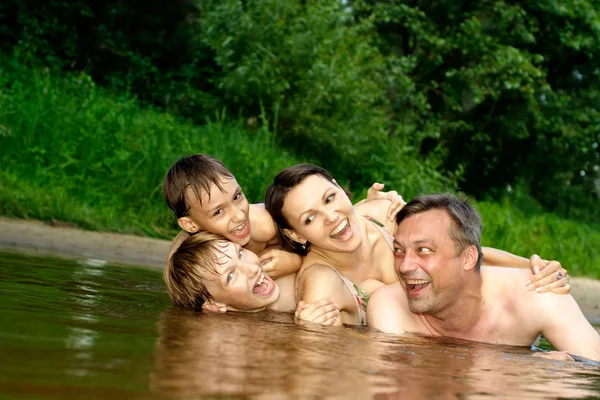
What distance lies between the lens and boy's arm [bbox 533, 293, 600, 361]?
15.0ft

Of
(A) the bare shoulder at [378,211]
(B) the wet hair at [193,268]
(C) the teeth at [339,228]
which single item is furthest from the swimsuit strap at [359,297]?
(A) the bare shoulder at [378,211]

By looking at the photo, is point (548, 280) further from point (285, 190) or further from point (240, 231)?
point (240, 231)

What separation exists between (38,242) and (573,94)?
17.6 m

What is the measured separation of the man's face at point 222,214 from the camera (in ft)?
18.4

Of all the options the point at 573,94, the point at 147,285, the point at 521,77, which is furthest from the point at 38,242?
the point at 573,94

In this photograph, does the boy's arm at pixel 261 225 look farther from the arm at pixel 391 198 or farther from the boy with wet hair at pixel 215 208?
the arm at pixel 391 198

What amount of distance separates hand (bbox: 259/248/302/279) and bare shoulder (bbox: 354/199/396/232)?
2.95ft

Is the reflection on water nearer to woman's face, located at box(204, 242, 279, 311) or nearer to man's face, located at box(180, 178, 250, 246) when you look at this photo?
woman's face, located at box(204, 242, 279, 311)

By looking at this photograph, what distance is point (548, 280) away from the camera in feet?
15.9

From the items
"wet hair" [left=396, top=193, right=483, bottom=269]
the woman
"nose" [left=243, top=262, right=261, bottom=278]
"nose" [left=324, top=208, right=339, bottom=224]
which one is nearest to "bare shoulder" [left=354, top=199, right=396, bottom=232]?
the woman

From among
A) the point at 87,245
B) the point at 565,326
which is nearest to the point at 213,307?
the point at 565,326

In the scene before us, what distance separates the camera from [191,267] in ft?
17.7

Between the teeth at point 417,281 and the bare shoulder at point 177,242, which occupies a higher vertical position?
the teeth at point 417,281

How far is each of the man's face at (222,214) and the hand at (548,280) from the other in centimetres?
175
